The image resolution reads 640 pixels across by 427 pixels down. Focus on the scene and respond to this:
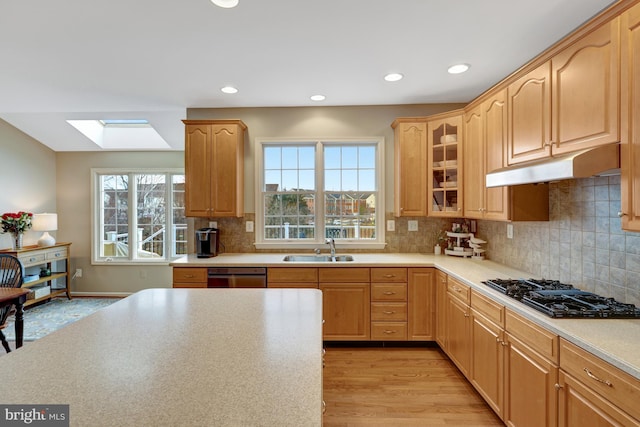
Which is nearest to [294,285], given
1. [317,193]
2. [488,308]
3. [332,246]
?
[332,246]

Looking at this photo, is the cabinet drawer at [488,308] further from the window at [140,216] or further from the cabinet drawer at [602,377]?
the window at [140,216]

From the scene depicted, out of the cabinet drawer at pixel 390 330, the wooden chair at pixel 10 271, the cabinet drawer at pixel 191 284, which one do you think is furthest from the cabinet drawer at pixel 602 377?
the wooden chair at pixel 10 271

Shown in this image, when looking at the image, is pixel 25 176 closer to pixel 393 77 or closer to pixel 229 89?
pixel 229 89

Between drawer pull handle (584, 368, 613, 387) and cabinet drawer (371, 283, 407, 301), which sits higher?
drawer pull handle (584, 368, 613, 387)

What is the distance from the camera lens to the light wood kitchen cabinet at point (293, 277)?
305 cm

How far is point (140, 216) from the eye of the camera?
518 centimetres

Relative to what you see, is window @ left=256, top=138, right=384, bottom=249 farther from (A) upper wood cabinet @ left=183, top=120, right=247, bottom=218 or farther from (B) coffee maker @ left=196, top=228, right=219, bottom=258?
(B) coffee maker @ left=196, top=228, right=219, bottom=258

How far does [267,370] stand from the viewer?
1.00m

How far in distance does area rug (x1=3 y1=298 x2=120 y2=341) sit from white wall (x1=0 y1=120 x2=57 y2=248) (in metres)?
1.01

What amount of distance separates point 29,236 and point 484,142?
617 cm

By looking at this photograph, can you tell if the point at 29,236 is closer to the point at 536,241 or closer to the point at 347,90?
the point at 347,90

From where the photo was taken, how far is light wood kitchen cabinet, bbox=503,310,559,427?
1.47 meters

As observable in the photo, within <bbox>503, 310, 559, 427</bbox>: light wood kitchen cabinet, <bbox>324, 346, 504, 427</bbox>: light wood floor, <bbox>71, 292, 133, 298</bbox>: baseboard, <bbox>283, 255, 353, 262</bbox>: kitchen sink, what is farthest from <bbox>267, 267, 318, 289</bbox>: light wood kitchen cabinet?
<bbox>71, 292, 133, 298</bbox>: baseboard

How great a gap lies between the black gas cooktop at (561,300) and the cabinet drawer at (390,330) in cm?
113
